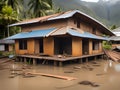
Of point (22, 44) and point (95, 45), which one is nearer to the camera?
point (22, 44)

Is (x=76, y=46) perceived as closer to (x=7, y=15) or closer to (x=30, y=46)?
(x=30, y=46)

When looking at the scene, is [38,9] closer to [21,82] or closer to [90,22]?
[90,22]

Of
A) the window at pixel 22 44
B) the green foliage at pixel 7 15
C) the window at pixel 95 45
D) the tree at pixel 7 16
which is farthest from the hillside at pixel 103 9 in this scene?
the window at pixel 22 44

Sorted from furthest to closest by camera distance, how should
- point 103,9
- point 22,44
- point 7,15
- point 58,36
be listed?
point 103,9 < point 7,15 < point 22,44 < point 58,36

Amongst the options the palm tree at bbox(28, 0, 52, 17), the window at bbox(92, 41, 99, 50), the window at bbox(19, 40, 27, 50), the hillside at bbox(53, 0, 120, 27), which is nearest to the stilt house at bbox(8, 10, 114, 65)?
the window at bbox(19, 40, 27, 50)

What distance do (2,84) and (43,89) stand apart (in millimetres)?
2482

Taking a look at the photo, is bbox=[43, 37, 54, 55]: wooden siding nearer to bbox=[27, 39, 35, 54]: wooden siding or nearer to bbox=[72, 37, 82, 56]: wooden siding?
bbox=[27, 39, 35, 54]: wooden siding

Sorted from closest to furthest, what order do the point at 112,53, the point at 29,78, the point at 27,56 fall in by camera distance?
the point at 29,78 → the point at 27,56 → the point at 112,53

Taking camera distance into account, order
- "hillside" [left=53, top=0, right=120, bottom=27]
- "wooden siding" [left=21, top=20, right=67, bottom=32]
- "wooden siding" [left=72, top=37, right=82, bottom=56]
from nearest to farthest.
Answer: "wooden siding" [left=72, top=37, right=82, bottom=56] → "wooden siding" [left=21, top=20, right=67, bottom=32] → "hillside" [left=53, top=0, right=120, bottom=27]

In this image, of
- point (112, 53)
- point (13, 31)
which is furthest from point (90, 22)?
point (13, 31)

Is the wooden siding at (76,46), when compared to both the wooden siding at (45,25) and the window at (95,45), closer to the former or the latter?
the wooden siding at (45,25)

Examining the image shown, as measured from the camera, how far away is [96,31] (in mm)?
22391

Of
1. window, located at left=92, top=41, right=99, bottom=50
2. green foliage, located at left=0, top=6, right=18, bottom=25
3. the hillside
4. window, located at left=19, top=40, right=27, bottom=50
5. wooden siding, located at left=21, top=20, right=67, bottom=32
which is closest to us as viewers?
wooden siding, located at left=21, top=20, right=67, bottom=32

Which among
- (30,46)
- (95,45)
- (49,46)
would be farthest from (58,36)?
(95,45)
